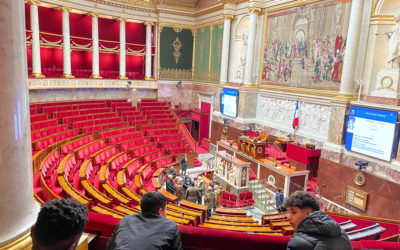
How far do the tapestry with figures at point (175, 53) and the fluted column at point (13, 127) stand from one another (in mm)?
16794

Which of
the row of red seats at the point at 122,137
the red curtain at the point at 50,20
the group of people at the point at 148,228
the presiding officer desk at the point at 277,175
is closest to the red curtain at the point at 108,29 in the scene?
the red curtain at the point at 50,20

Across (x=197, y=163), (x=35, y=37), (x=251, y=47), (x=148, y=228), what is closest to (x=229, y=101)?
(x=251, y=47)

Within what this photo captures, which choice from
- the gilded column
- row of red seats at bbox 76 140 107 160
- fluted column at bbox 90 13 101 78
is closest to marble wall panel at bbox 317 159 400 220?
row of red seats at bbox 76 140 107 160

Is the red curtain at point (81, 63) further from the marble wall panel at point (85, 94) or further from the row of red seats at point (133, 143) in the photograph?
the row of red seats at point (133, 143)

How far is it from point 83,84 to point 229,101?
815 cm

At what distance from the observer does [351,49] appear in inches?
367

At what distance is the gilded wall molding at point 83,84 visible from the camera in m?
13.2

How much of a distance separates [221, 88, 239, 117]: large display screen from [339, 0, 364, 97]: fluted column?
5836 millimetres

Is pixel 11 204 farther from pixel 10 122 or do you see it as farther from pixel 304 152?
pixel 304 152

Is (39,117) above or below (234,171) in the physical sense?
above

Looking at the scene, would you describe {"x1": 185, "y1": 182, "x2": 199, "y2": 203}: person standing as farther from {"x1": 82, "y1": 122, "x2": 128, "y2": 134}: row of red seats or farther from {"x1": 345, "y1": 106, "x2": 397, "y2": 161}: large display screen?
{"x1": 82, "y1": 122, "x2": 128, "y2": 134}: row of red seats

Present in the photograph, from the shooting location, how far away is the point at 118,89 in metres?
17.5

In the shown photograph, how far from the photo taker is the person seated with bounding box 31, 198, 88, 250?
1355 millimetres

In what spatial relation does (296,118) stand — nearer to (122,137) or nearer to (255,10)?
(255,10)
